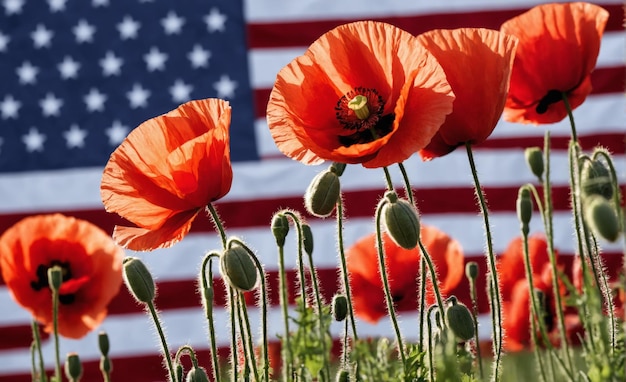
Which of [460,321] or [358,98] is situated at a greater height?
[358,98]

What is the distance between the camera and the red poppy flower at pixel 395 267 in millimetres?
1104

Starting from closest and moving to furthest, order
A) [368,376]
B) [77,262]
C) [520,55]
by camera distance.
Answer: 1. [368,376]
2. [520,55]
3. [77,262]

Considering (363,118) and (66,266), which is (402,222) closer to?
(363,118)

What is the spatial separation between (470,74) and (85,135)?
277 centimetres

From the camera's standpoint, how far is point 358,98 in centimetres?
72

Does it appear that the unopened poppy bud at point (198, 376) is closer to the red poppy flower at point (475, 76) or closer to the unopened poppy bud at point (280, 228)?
the unopened poppy bud at point (280, 228)

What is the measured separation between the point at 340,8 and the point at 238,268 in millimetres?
2848

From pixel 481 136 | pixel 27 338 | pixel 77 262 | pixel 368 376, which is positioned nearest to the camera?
pixel 368 376

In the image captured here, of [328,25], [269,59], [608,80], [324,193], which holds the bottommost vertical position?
[324,193]

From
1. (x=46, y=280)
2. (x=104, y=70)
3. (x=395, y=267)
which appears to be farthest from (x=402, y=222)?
(x=104, y=70)

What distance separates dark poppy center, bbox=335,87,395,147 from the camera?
740 mm

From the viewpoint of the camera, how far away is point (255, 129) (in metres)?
3.35

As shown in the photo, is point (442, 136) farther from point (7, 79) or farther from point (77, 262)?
point (7, 79)

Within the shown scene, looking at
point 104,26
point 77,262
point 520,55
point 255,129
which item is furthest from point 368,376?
point 104,26
